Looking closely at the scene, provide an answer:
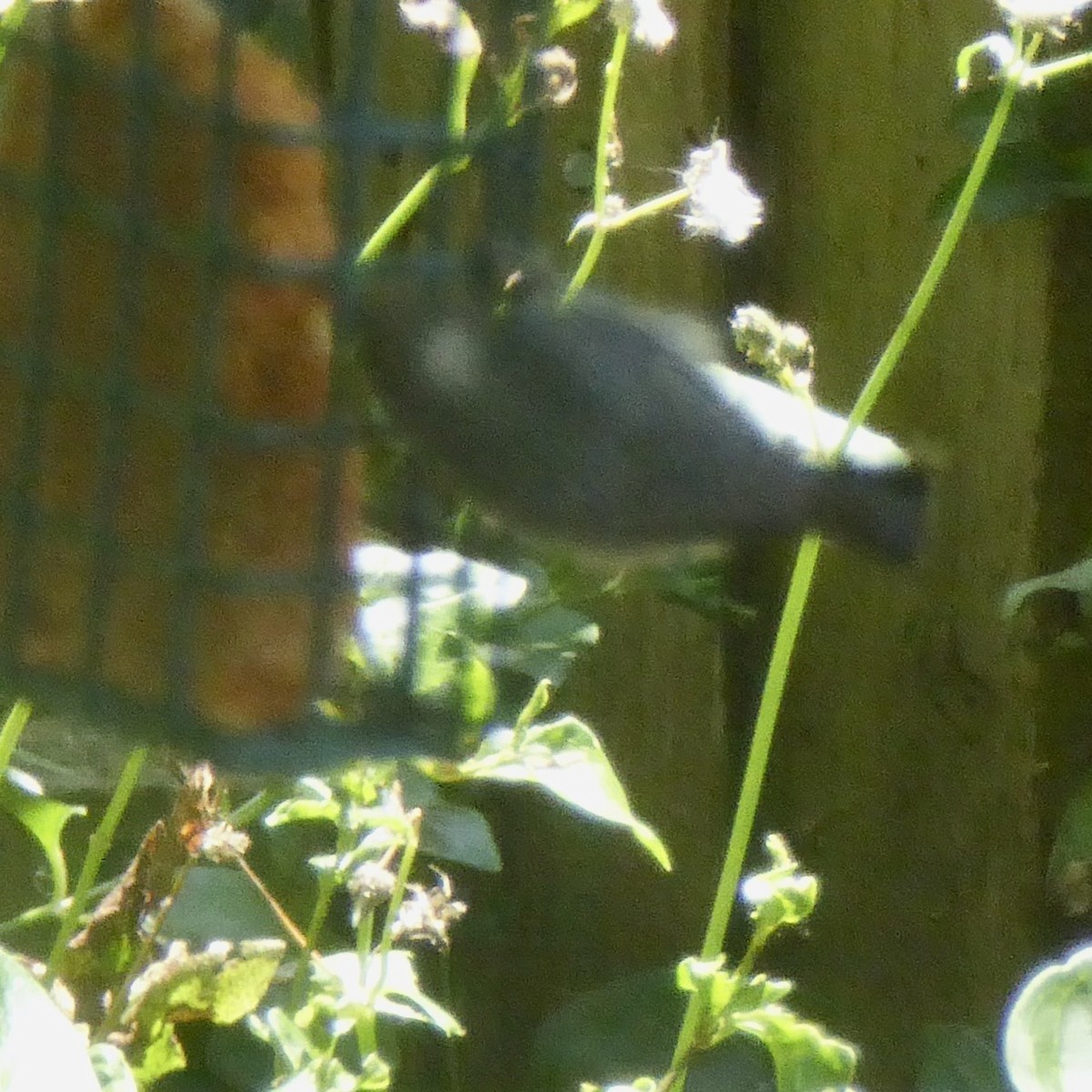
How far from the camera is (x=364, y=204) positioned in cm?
50

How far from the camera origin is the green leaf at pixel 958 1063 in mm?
820

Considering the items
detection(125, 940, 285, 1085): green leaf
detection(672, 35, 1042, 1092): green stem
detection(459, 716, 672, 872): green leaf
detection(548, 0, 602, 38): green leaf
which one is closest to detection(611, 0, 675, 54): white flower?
detection(548, 0, 602, 38): green leaf

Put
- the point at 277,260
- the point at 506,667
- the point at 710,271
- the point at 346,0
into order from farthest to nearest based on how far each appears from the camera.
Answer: the point at 710,271
the point at 506,667
the point at 346,0
the point at 277,260

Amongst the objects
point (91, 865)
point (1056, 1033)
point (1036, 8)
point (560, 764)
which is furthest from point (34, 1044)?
point (1036, 8)

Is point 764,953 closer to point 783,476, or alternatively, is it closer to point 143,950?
point 143,950

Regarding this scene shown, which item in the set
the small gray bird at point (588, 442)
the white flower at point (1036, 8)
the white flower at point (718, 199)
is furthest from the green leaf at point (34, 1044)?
the white flower at point (1036, 8)

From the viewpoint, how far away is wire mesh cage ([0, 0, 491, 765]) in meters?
0.47

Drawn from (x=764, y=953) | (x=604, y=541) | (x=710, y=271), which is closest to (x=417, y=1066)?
(x=764, y=953)

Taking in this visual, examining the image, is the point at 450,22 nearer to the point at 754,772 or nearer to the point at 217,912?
the point at 754,772

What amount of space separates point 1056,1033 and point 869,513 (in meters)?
0.21

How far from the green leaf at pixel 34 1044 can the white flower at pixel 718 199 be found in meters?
0.31

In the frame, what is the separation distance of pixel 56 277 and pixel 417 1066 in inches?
25.9

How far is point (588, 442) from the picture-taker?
474 millimetres

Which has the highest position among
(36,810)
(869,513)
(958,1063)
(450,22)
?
(450,22)
